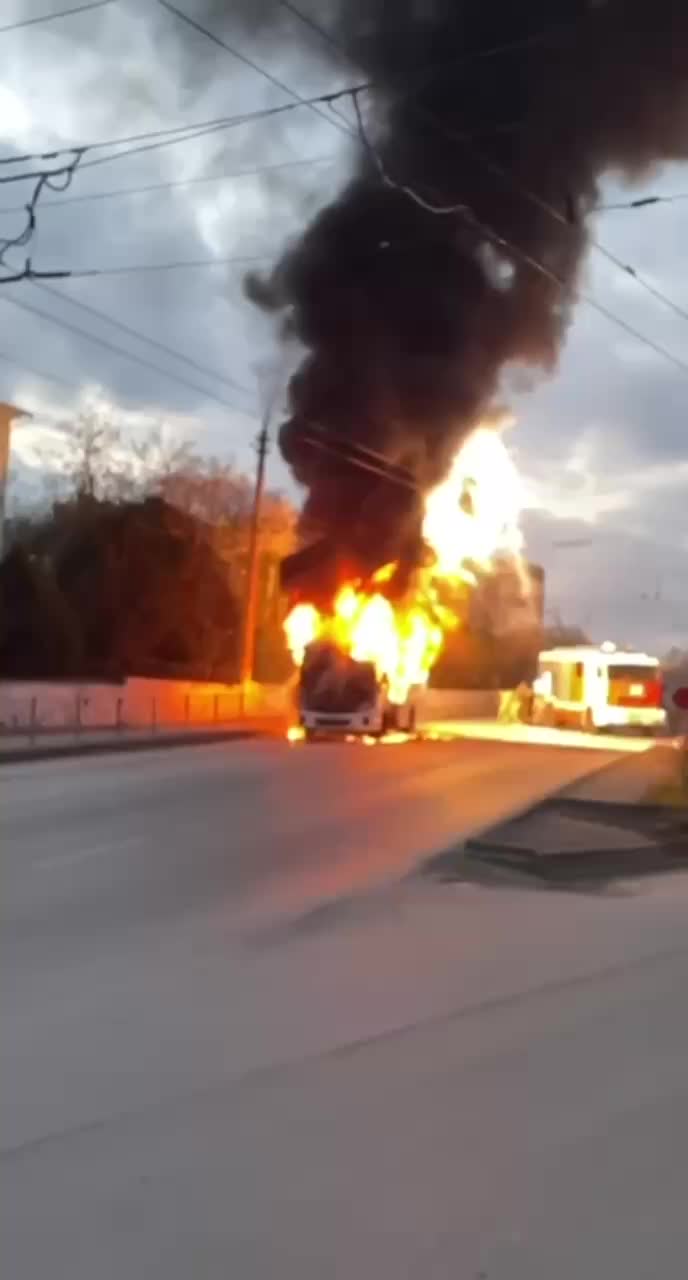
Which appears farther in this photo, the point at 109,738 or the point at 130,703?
the point at 130,703

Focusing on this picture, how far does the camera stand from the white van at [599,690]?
43062 mm

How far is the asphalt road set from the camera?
4.74 metres

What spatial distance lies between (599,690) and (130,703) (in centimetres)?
1319

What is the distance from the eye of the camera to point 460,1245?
4.68 metres

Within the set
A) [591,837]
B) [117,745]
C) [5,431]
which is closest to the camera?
[591,837]

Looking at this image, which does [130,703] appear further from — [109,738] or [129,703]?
[109,738]

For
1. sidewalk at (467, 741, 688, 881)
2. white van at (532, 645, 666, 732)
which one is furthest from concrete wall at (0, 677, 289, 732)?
sidewalk at (467, 741, 688, 881)

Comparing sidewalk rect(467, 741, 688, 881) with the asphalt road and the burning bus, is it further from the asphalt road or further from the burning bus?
the burning bus

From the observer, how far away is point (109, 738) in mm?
30062

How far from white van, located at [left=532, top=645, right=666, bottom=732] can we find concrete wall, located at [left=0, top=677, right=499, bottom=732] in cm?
422

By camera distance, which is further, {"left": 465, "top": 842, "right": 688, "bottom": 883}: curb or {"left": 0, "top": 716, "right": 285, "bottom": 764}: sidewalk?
{"left": 0, "top": 716, "right": 285, "bottom": 764}: sidewalk

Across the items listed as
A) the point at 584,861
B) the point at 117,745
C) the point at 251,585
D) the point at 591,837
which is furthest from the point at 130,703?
the point at 584,861

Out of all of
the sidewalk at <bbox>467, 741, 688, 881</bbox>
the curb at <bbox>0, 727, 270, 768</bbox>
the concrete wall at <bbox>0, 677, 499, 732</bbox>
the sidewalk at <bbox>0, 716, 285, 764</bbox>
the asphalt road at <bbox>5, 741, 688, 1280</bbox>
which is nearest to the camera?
the asphalt road at <bbox>5, 741, 688, 1280</bbox>

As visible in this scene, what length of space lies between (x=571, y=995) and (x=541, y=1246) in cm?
367
